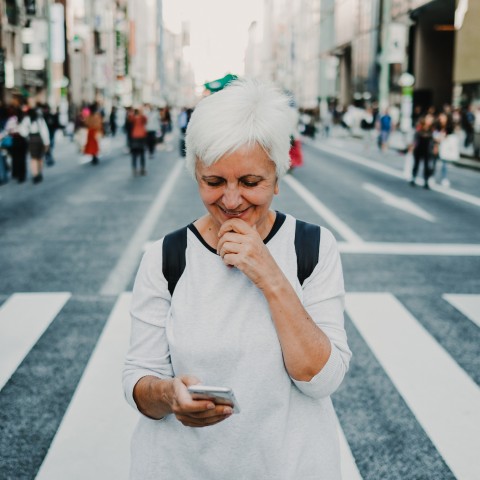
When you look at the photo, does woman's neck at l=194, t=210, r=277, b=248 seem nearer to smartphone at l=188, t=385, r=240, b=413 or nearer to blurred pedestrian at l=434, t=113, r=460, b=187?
smartphone at l=188, t=385, r=240, b=413

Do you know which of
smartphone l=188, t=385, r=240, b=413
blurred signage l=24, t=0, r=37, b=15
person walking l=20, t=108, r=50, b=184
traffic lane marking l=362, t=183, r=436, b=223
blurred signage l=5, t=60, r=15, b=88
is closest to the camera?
smartphone l=188, t=385, r=240, b=413

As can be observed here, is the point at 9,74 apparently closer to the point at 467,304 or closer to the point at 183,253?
the point at 467,304

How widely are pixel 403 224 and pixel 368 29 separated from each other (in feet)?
167

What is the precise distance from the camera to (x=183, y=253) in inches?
71.2

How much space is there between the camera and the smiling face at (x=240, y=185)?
1747mm

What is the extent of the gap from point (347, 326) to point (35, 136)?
12369 millimetres

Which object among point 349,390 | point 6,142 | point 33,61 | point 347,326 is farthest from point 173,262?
point 33,61

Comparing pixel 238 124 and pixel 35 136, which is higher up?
pixel 238 124

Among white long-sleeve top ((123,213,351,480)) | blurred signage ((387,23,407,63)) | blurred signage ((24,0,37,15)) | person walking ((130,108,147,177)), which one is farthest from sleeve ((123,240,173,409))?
blurred signage ((24,0,37,15))

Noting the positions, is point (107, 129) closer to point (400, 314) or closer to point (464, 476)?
point (400, 314)

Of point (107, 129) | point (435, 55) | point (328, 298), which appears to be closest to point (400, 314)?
point (328, 298)

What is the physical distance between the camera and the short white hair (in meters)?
1.70

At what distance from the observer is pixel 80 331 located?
5523 millimetres

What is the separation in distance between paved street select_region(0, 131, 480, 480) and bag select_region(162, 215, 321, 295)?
1.86m
